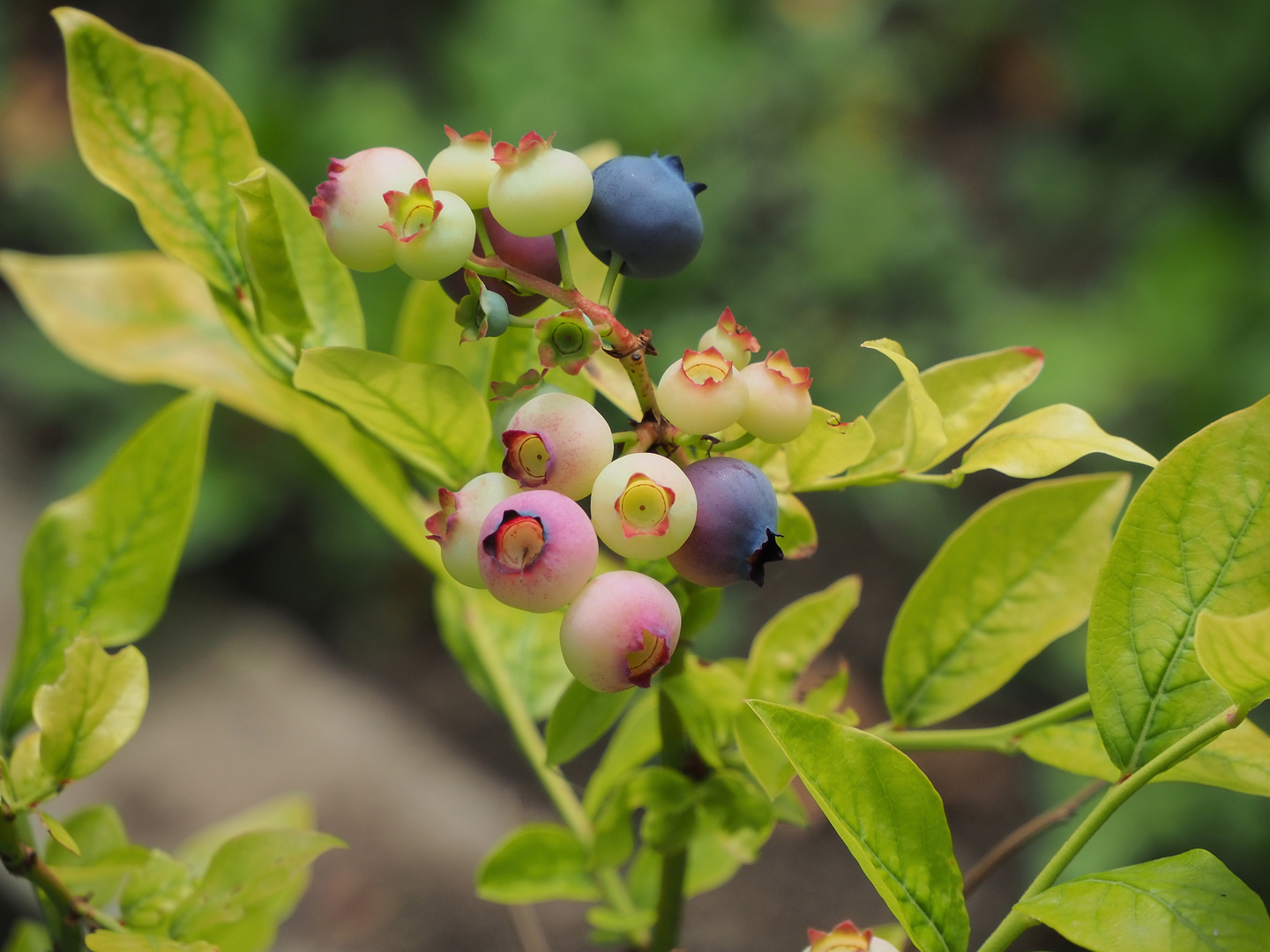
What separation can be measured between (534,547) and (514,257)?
0.35 ft

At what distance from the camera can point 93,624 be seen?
0.43 m

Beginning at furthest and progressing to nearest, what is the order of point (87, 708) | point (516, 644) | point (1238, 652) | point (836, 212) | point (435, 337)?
point (836, 212) → point (516, 644) → point (435, 337) → point (87, 708) → point (1238, 652)

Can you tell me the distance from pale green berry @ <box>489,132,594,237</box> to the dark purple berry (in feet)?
0.08

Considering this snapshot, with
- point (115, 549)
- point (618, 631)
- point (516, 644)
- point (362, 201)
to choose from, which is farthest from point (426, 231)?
point (516, 644)

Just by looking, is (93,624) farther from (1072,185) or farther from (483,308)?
→ (1072,185)

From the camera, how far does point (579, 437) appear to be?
30 centimetres

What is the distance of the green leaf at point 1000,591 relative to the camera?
0.43 meters

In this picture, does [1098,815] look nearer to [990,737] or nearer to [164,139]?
[990,737]

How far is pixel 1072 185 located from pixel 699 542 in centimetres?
251

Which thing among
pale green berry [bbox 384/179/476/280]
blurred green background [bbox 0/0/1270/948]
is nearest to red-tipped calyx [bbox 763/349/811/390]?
pale green berry [bbox 384/179/476/280]

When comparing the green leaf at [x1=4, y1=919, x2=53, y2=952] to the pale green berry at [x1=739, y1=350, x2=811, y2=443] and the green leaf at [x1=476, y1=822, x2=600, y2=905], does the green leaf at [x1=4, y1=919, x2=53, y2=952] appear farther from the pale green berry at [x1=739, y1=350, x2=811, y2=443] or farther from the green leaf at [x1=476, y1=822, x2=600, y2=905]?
the pale green berry at [x1=739, y1=350, x2=811, y2=443]

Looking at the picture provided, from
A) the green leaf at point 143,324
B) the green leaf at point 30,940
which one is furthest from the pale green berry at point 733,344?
the green leaf at point 30,940

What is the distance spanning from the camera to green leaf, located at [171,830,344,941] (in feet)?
1.24

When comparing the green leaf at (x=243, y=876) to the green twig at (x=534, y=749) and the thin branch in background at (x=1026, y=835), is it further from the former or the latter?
the thin branch in background at (x=1026, y=835)
